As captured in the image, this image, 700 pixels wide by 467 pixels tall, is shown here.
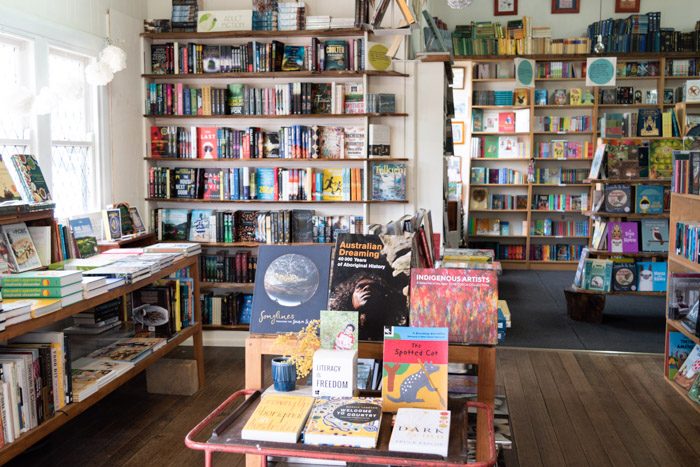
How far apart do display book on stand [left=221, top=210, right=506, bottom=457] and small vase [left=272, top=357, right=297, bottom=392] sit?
0.03 m

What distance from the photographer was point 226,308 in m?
5.94

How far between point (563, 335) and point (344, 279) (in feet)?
14.1

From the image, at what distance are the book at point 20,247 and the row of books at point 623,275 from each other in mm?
4762

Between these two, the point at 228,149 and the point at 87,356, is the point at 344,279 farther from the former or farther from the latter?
the point at 228,149

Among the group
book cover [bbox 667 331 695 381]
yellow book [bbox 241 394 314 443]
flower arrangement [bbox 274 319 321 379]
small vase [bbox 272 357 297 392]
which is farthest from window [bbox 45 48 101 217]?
book cover [bbox 667 331 695 381]

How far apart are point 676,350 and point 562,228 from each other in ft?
17.1

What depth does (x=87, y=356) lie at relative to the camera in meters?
4.00

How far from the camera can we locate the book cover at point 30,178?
384 cm

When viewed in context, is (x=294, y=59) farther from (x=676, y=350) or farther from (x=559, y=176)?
(x=559, y=176)

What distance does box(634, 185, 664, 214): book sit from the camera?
6465mm

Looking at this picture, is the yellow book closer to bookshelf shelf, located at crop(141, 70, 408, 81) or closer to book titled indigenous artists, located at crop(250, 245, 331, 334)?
book titled indigenous artists, located at crop(250, 245, 331, 334)

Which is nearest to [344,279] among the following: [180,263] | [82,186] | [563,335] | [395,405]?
[395,405]

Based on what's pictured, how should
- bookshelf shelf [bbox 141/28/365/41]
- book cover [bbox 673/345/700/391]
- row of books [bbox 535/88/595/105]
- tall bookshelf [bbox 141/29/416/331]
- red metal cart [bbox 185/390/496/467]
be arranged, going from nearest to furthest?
red metal cart [bbox 185/390/496/467] → book cover [bbox 673/345/700/391] → bookshelf shelf [bbox 141/28/365/41] → tall bookshelf [bbox 141/29/416/331] → row of books [bbox 535/88/595/105]

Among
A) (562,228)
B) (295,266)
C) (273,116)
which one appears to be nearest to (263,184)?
(273,116)
